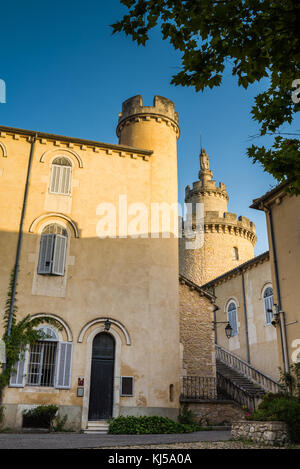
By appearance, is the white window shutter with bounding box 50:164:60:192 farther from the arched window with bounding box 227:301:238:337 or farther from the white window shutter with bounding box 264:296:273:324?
the arched window with bounding box 227:301:238:337

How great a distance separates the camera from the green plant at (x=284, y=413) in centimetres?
1047

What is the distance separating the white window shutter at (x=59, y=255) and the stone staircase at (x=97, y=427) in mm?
5421

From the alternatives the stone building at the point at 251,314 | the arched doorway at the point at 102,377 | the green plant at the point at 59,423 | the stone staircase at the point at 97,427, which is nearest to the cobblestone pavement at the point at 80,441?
the green plant at the point at 59,423

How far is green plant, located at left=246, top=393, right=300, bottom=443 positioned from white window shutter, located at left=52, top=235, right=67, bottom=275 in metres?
8.38

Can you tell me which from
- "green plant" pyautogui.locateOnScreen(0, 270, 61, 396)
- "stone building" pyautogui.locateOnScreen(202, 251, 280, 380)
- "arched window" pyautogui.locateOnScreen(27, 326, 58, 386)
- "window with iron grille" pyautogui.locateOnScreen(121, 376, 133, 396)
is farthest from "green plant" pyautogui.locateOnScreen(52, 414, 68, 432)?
"stone building" pyautogui.locateOnScreen(202, 251, 280, 380)

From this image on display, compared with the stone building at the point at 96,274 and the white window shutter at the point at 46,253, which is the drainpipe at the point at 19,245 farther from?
the white window shutter at the point at 46,253

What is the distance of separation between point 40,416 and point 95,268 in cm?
556

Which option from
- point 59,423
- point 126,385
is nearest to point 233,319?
point 126,385

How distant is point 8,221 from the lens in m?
16.2

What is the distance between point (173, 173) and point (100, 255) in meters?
5.44

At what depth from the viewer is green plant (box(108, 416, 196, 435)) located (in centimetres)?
1368

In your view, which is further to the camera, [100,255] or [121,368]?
[100,255]
